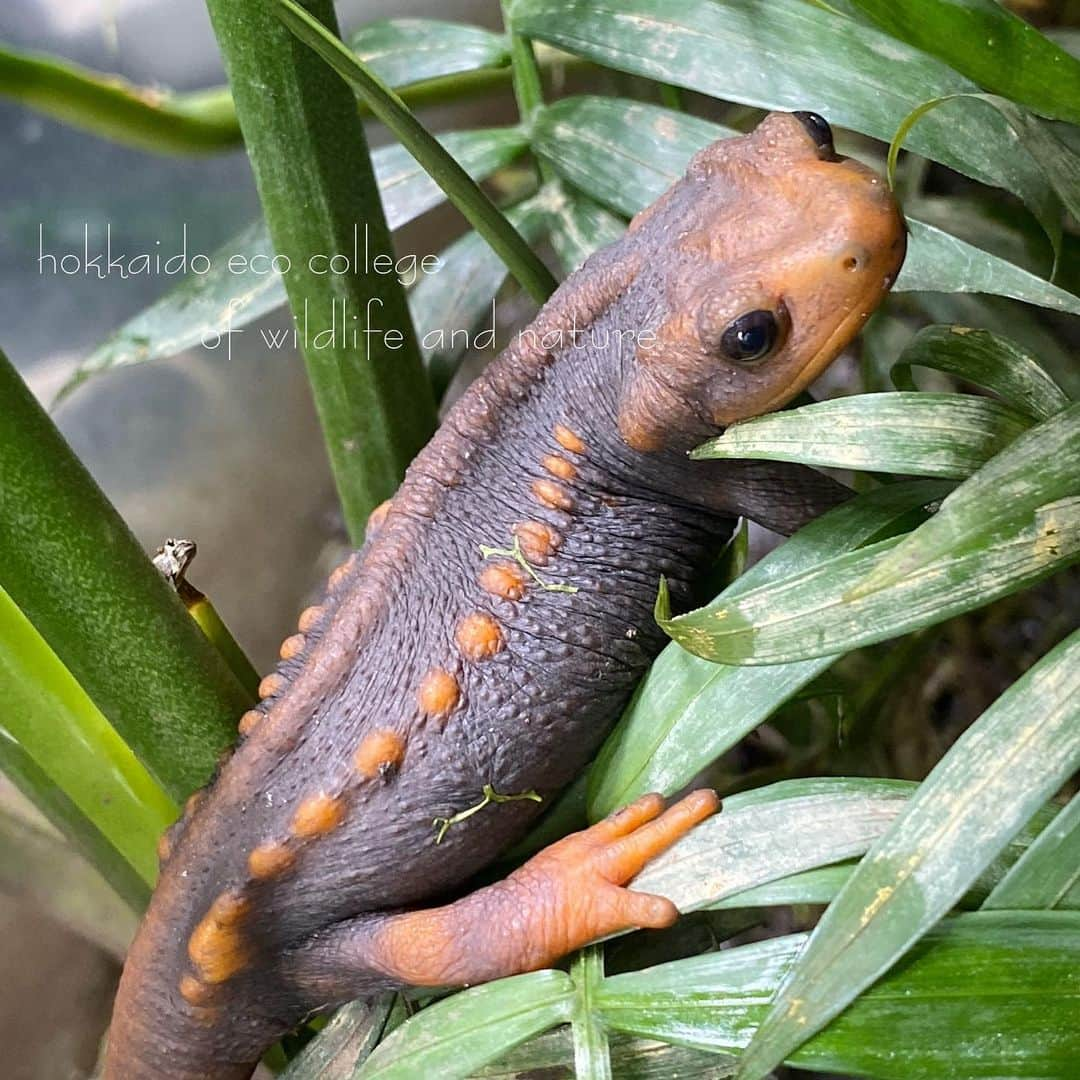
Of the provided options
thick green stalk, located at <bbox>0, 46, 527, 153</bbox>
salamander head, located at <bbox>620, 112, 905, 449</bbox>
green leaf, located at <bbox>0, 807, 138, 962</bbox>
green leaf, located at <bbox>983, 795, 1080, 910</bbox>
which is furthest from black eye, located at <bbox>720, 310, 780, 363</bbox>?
green leaf, located at <bbox>0, 807, 138, 962</bbox>

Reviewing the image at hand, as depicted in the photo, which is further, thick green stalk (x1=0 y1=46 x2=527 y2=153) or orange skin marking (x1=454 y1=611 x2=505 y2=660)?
thick green stalk (x1=0 y1=46 x2=527 y2=153)

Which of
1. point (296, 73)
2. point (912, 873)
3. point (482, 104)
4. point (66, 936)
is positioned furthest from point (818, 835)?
point (482, 104)

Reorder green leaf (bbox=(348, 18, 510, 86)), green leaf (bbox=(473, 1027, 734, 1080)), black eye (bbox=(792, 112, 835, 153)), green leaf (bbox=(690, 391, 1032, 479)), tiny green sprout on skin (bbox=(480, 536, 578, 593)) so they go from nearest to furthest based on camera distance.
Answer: green leaf (bbox=(690, 391, 1032, 479)) → green leaf (bbox=(473, 1027, 734, 1080)) → black eye (bbox=(792, 112, 835, 153)) → tiny green sprout on skin (bbox=(480, 536, 578, 593)) → green leaf (bbox=(348, 18, 510, 86))

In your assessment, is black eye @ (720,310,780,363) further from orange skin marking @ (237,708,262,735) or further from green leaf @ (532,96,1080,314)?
orange skin marking @ (237,708,262,735)

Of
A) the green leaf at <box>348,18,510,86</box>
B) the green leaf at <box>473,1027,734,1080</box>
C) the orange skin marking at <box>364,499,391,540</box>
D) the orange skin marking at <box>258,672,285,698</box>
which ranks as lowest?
the green leaf at <box>473,1027,734,1080</box>

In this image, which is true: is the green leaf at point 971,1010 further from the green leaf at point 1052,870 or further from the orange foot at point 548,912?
the orange foot at point 548,912

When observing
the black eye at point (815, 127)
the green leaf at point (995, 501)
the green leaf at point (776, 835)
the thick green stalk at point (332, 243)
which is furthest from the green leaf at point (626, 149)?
the green leaf at point (776, 835)
